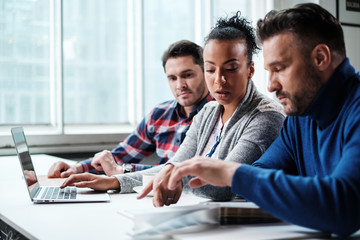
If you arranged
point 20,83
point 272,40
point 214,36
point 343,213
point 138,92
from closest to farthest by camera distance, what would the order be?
point 343,213 → point 272,40 → point 214,36 → point 20,83 → point 138,92

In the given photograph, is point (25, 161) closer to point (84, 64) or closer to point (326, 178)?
point (326, 178)

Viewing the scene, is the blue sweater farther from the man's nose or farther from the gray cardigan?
the gray cardigan

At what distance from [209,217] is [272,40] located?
0.47 m

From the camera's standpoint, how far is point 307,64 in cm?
100

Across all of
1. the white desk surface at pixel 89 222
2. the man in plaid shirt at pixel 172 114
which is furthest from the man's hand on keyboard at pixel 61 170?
the white desk surface at pixel 89 222

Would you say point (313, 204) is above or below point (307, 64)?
below

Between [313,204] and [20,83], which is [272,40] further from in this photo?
[20,83]

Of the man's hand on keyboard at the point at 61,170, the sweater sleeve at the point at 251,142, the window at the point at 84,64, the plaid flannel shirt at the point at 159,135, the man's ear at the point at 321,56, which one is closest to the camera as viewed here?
the man's ear at the point at 321,56

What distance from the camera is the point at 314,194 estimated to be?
2.68 feet

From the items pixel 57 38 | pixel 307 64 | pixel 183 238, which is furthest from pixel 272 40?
pixel 57 38

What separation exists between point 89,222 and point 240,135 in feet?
2.04

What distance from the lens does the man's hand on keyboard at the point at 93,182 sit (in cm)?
147

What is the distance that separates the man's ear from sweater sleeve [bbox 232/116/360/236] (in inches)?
7.7

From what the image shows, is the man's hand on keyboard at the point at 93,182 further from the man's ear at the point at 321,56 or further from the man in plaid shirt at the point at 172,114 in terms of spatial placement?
the man's ear at the point at 321,56
